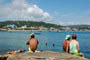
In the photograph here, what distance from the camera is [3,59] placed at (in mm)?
8625

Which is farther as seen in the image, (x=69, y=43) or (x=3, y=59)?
(x=69, y=43)

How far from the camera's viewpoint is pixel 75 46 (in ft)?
34.7

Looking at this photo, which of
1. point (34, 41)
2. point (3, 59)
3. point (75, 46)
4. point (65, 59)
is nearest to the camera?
point (65, 59)

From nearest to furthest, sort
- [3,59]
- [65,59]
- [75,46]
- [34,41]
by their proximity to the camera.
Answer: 1. [65,59]
2. [3,59]
3. [75,46]
4. [34,41]

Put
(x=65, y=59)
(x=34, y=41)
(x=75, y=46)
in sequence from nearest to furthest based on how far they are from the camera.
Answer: (x=65, y=59) < (x=75, y=46) < (x=34, y=41)

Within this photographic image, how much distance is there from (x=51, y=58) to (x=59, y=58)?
320 millimetres

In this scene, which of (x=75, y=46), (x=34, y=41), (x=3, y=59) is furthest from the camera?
(x=34, y=41)

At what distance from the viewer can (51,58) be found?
7.83m

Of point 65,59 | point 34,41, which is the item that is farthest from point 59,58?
point 34,41

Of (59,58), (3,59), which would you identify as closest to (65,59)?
(59,58)

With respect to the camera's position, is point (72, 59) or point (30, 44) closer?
point (72, 59)

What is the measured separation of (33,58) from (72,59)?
5.09 feet

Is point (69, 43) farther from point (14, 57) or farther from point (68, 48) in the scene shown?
point (14, 57)

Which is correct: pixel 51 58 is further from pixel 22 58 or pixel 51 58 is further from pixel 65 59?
pixel 22 58
